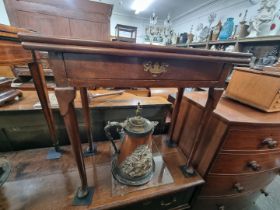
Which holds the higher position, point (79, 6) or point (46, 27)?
point (79, 6)

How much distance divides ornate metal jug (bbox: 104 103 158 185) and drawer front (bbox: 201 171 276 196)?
16.2 inches

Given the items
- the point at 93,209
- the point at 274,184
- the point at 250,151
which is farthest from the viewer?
the point at 274,184

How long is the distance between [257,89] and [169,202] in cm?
90

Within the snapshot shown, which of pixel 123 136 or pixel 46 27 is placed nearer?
pixel 123 136

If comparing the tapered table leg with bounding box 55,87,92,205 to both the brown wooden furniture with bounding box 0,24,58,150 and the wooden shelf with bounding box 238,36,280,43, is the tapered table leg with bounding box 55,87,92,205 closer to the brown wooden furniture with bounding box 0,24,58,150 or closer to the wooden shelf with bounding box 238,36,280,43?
the brown wooden furniture with bounding box 0,24,58,150

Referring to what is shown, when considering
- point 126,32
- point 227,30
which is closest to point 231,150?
point 227,30

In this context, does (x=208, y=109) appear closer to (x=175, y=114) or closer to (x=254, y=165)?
(x=175, y=114)

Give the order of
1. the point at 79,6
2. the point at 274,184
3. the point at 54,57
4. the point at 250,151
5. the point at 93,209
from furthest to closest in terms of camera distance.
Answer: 1. the point at 79,6
2. the point at 274,184
3. the point at 250,151
4. the point at 93,209
5. the point at 54,57

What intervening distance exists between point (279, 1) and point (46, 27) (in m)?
3.03

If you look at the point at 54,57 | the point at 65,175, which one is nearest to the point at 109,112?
the point at 65,175

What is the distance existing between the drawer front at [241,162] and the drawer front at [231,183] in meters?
0.05

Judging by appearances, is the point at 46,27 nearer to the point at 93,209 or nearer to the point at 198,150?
the point at 93,209

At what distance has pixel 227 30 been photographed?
188 centimetres

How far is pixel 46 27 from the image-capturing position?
6.13 feet
